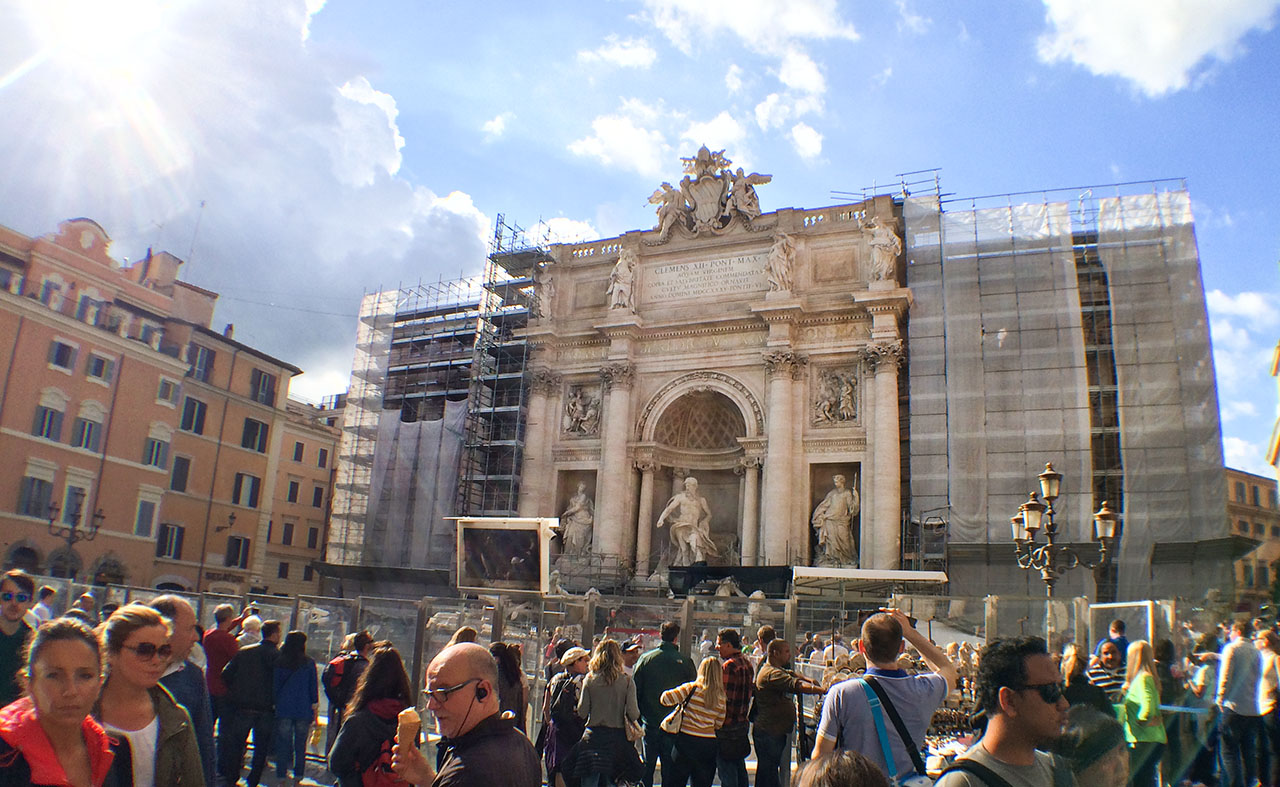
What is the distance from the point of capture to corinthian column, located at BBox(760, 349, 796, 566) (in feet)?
82.2

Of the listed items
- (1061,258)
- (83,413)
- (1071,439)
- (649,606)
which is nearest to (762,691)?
(649,606)

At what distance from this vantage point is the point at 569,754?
23.5ft

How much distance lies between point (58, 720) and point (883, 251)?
24.8m

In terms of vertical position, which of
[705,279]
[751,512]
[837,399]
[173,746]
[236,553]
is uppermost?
[705,279]

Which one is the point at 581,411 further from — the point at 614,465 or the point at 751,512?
the point at 751,512

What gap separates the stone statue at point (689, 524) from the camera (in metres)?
26.1

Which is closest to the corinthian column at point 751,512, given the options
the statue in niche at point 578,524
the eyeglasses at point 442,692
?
the statue in niche at point 578,524

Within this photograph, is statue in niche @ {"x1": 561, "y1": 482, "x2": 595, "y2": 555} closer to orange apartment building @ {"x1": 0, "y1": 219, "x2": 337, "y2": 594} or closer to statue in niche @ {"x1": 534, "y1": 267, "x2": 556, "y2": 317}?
statue in niche @ {"x1": 534, "y1": 267, "x2": 556, "y2": 317}

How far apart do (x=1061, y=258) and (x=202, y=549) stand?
3063 centimetres

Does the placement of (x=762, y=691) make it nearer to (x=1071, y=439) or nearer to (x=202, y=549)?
(x=1071, y=439)

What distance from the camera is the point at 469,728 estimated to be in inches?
134

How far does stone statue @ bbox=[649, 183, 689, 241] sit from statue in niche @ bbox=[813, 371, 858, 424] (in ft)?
23.2

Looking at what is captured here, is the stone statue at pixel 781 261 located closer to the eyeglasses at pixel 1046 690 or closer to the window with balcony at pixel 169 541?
the window with balcony at pixel 169 541

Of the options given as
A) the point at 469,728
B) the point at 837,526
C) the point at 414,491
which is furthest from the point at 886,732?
the point at 414,491
